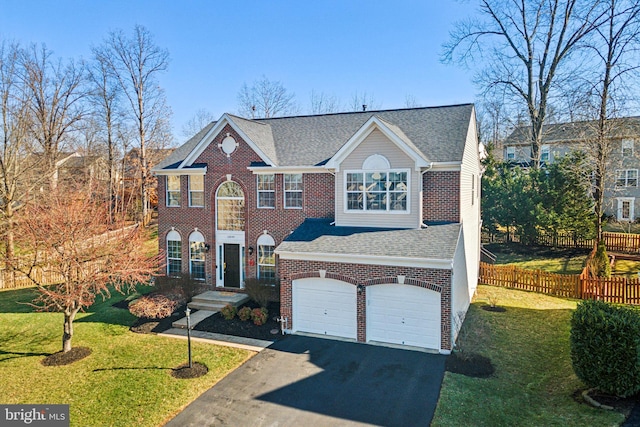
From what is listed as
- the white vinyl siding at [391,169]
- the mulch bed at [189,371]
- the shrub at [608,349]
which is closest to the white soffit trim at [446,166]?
the white vinyl siding at [391,169]

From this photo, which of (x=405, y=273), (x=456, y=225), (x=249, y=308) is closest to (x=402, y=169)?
(x=456, y=225)

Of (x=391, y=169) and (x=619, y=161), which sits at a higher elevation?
(x=619, y=161)

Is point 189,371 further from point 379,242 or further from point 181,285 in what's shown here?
point 181,285

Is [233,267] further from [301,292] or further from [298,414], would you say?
[298,414]

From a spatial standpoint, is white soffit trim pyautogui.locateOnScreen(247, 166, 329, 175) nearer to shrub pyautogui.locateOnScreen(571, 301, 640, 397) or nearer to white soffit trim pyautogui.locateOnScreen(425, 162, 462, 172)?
white soffit trim pyautogui.locateOnScreen(425, 162, 462, 172)

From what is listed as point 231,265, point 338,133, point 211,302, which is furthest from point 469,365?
point 338,133
